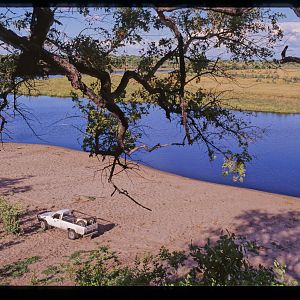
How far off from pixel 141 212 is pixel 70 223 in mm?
3408

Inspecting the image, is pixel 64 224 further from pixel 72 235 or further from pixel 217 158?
pixel 217 158

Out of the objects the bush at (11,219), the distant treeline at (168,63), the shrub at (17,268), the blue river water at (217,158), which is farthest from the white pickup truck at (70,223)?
the distant treeline at (168,63)

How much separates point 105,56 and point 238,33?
1.56m

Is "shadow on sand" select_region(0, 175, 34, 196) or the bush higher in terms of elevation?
the bush

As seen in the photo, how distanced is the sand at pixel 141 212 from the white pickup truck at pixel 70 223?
242 millimetres

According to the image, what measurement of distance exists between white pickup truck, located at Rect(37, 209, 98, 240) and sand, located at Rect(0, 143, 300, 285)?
24cm

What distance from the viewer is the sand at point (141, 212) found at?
11617mm

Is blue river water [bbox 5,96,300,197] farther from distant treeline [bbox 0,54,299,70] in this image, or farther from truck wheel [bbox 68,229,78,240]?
distant treeline [bbox 0,54,299,70]

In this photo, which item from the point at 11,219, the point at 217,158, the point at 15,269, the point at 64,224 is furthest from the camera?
the point at 217,158

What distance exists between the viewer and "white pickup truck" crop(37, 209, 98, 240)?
39.0 feet

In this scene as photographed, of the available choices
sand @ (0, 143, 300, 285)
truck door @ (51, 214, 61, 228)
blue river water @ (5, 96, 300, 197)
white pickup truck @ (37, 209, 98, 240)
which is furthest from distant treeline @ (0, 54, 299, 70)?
blue river water @ (5, 96, 300, 197)

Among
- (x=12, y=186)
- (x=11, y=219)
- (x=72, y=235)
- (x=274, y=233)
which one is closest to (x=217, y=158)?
(x=274, y=233)

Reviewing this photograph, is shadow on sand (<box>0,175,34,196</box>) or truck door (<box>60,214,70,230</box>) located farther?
shadow on sand (<box>0,175,34,196</box>)

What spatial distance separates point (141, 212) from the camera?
14.8 m
